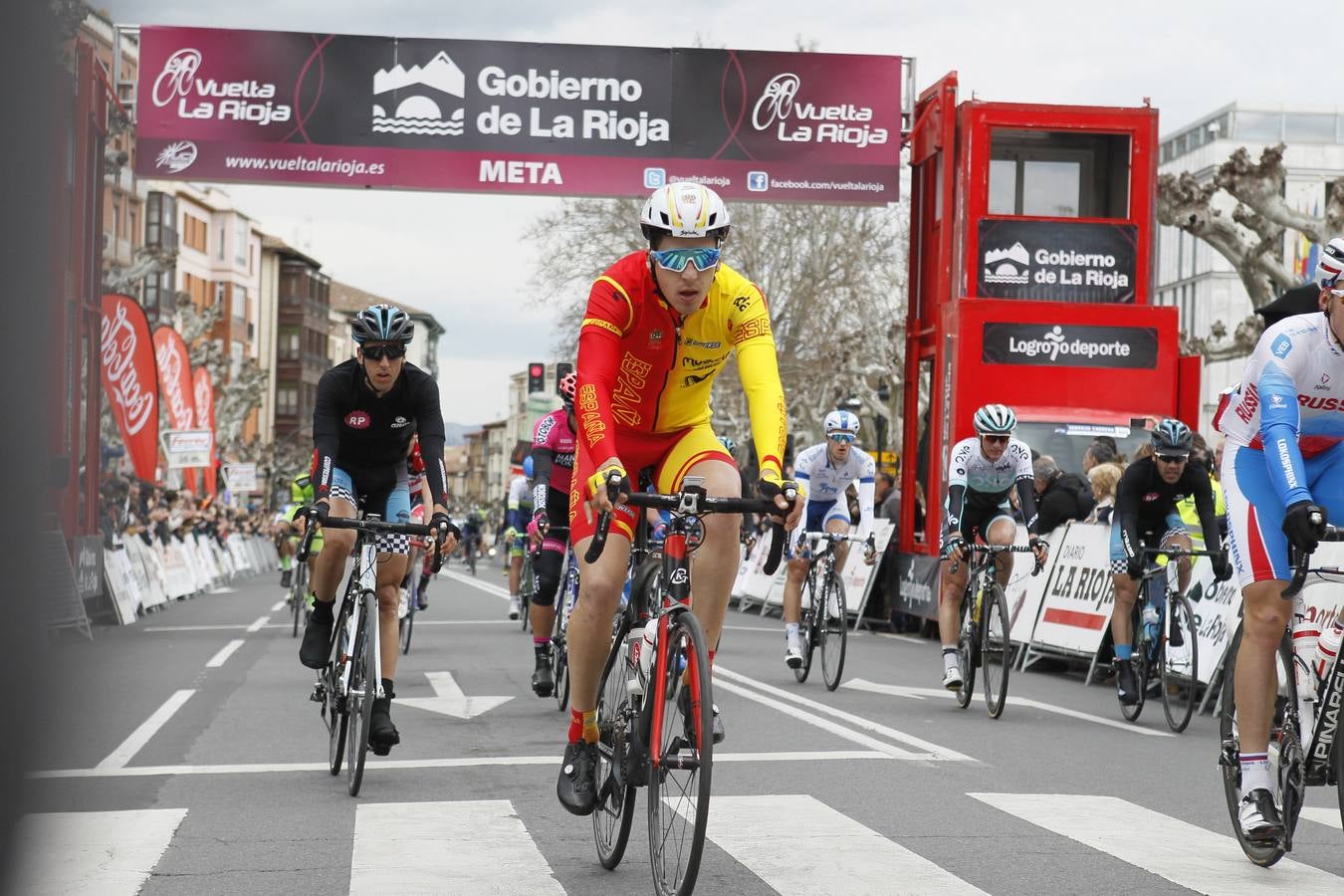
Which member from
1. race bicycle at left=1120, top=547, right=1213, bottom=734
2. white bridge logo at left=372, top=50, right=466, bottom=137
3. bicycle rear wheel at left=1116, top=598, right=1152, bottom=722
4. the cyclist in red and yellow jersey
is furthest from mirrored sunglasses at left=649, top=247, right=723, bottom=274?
white bridge logo at left=372, top=50, right=466, bottom=137

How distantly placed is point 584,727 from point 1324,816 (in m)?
3.44

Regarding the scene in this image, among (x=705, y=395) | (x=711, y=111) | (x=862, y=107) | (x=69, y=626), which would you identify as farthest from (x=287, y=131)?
(x=69, y=626)

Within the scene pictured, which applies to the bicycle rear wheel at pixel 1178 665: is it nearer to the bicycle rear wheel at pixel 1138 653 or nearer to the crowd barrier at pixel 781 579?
the bicycle rear wheel at pixel 1138 653

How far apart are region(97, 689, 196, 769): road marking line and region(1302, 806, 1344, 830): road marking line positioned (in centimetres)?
477

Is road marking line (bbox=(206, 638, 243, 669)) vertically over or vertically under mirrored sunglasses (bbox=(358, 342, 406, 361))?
under

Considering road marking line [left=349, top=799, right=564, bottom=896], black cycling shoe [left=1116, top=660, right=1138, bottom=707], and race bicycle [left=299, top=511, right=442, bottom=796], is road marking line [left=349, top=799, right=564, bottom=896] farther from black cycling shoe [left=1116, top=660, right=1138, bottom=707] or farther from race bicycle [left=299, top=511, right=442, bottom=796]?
black cycling shoe [left=1116, top=660, right=1138, bottom=707]

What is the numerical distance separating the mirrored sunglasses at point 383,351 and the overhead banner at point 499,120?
15.5 meters

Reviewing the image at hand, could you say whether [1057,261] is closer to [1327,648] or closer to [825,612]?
[825,612]

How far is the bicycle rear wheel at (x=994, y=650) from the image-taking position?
1052 centimetres

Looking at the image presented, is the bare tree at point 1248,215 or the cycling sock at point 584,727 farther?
the bare tree at point 1248,215

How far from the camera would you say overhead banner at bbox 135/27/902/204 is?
2266 cm

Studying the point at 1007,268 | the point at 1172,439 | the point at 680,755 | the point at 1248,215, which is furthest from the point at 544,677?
the point at 1248,215

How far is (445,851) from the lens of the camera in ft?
18.9

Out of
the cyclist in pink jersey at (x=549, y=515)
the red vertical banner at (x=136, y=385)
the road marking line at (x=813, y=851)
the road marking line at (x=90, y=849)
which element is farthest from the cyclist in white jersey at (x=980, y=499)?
the red vertical banner at (x=136, y=385)
